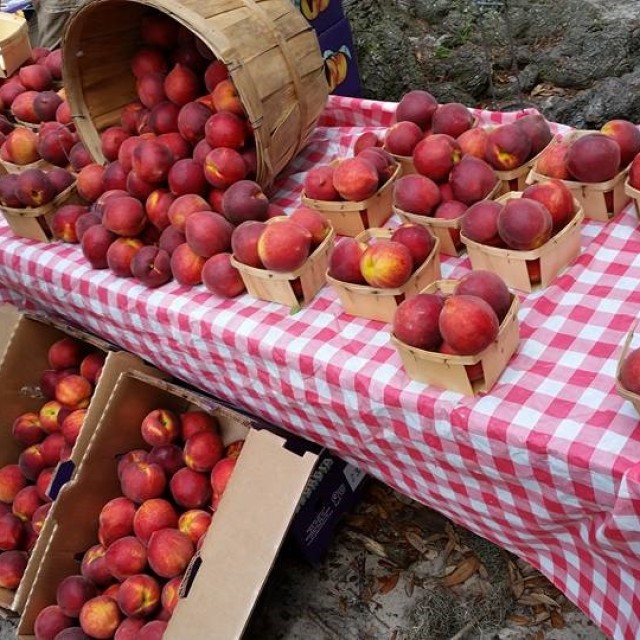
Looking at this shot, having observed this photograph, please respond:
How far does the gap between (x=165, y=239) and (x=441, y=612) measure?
144 centimetres

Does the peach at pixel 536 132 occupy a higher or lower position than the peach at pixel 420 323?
higher

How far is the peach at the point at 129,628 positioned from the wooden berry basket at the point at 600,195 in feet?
5.46

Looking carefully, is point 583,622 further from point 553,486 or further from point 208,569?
point 208,569

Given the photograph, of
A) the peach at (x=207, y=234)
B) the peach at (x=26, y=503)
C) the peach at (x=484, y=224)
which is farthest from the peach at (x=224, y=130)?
the peach at (x=26, y=503)

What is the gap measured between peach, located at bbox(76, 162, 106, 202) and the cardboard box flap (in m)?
1.24

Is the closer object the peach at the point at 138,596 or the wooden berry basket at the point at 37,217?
the peach at the point at 138,596

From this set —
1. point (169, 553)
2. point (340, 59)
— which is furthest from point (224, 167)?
point (340, 59)

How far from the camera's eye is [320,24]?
343 centimetres


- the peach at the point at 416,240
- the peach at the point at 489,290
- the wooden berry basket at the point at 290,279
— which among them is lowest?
the wooden berry basket at the point at 290,279

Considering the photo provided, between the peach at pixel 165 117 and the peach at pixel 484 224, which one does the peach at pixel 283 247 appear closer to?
the peach at pixel 484 224

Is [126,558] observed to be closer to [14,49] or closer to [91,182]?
[91,182]

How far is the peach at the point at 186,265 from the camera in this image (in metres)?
2.19

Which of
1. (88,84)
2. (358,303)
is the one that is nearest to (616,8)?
(88,84)

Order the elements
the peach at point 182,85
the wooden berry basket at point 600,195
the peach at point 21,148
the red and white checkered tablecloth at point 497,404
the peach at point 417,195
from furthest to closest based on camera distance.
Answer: the peach at point 21,148 → the peach at point 182,85 → the peach at point 417,195 → the wooden berry basket at point 600,195 → the red and white checkered tablecloth at point 497,404
